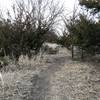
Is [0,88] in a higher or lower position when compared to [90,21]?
lower

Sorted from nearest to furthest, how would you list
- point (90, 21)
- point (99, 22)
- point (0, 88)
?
point (0, 88), point (99, 22), point (90, 21)

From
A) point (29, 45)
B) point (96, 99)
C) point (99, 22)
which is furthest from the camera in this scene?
point (99, 22)

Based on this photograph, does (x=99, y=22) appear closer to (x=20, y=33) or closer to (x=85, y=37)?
(x=85, y=37)

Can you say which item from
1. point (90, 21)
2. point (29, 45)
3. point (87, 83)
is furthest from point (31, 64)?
point (90, 21)

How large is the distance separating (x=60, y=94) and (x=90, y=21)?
14636mm

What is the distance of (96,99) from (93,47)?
14275mm

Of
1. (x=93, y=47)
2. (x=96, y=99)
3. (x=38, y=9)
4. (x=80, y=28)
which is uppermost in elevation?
(x=38, y=9)

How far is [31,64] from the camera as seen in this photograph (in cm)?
1434


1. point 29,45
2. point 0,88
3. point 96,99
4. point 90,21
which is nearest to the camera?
point 96,99

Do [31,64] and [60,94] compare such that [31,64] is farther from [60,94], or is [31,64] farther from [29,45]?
[60,94]

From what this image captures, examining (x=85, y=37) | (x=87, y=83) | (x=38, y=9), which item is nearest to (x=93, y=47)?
(x=85, y=37)

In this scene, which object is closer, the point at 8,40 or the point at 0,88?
the point at 0,88

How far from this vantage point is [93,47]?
20.8m

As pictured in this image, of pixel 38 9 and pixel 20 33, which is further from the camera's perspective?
pixel 38 9
